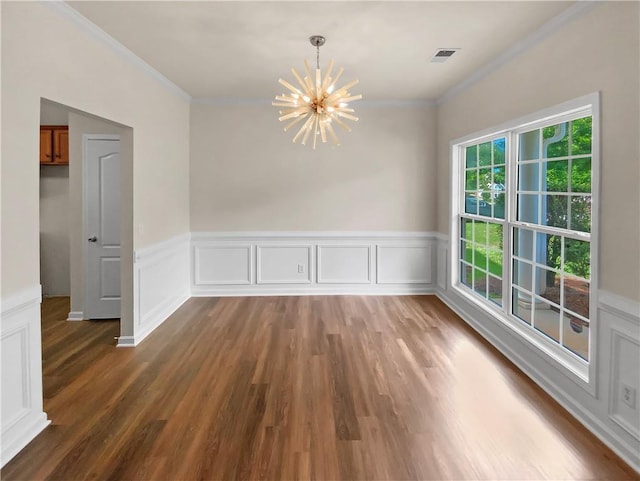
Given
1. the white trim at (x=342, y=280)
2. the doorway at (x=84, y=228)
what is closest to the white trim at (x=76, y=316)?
the doorway at (x=84, y=228)

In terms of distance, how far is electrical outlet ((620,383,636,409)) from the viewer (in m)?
2.25

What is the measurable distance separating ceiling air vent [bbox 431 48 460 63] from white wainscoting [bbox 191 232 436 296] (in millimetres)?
2632

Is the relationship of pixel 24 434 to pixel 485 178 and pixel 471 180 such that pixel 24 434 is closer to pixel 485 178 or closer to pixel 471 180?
pixel 485 178

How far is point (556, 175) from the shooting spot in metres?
3.12

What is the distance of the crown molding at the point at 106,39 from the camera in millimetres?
2779

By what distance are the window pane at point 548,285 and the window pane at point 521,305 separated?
0.71 feet

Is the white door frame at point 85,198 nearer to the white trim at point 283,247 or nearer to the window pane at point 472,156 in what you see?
the white trim at point 283,247

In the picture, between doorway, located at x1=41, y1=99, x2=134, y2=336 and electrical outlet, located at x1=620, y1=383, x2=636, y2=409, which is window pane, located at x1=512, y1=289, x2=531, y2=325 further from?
doorway, located at x1=41, y1=99, x2=134, y2=336

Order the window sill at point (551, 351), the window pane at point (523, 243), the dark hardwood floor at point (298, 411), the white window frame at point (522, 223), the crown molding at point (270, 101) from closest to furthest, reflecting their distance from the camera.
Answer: the dark hardwood floor at point (298, 411)
the white window frame at point (522, 223)
the window sill at point (551, 351)
the window pane at point (523, 243)
the crown molding at point (270, 101)

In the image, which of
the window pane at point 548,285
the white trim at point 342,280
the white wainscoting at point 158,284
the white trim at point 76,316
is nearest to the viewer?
the window pane at point 548,285

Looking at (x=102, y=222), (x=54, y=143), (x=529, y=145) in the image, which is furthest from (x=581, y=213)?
(x=54, y=143)

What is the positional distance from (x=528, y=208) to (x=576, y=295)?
36.7 inches

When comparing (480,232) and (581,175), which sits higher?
(581,175)

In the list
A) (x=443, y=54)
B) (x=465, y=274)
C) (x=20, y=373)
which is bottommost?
(x=20, y=373)
